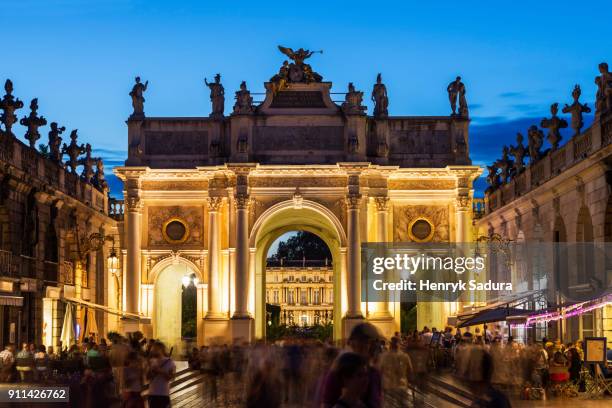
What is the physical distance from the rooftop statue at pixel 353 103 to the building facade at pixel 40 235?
12061mm

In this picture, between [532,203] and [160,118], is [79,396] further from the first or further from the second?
[160,118]

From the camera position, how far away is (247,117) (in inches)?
2009

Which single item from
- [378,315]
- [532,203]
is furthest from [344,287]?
[532,203]

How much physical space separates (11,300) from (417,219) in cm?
2098

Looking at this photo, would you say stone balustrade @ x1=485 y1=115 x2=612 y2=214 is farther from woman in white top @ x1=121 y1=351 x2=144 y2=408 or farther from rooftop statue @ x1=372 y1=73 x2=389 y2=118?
woman in white top @ x1=121 y1=351 x2=144 y2=408

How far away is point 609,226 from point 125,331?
874 inches

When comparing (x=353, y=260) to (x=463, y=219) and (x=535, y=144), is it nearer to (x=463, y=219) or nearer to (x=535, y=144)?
(x=463, y=219)

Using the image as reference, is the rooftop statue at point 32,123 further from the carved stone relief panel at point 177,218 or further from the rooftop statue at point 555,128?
the rooftop statue at point 555,128

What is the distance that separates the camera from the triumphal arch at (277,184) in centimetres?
5022

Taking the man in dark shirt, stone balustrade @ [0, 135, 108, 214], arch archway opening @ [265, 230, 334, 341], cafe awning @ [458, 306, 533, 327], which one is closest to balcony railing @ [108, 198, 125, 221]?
stone balustrade @ [0, 135, 108, 214]

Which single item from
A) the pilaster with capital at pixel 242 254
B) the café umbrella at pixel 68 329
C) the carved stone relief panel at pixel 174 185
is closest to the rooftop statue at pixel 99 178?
the carved stone relief panel at pixel 174 185

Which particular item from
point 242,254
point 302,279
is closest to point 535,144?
point 242,254

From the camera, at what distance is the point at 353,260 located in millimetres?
49938

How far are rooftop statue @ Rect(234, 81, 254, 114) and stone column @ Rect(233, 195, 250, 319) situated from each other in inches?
151
